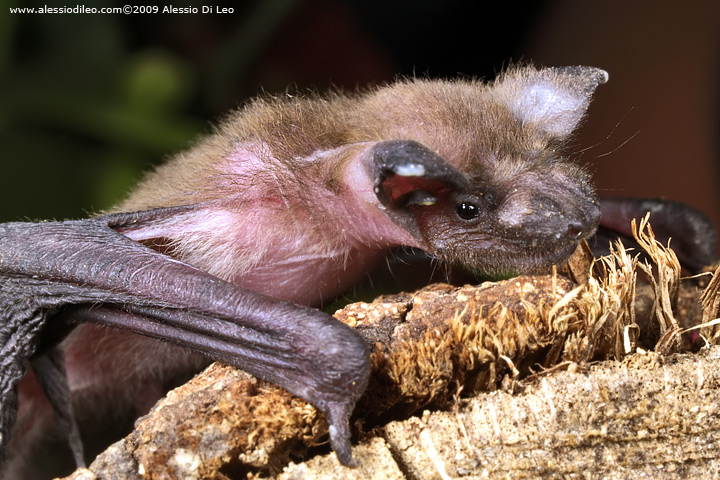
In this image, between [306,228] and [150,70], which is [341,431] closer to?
[306,228]

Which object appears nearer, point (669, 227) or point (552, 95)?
point (552, 95)

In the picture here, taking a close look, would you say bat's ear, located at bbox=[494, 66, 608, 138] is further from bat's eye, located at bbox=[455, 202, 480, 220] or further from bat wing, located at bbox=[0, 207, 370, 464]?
bat wing, located at bbox=[0, 207, 370, 464]

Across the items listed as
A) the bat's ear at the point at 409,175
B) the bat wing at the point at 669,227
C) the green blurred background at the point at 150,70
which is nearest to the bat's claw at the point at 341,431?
the bat's ear at the point at 409,175

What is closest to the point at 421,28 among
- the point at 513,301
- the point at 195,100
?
the point at 195,100

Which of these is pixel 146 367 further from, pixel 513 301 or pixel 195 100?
pixel 195 100

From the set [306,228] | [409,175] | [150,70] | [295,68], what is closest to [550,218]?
[409,175]

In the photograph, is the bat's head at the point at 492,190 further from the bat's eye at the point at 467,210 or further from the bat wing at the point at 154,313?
the bat wing at the point at 154,313
